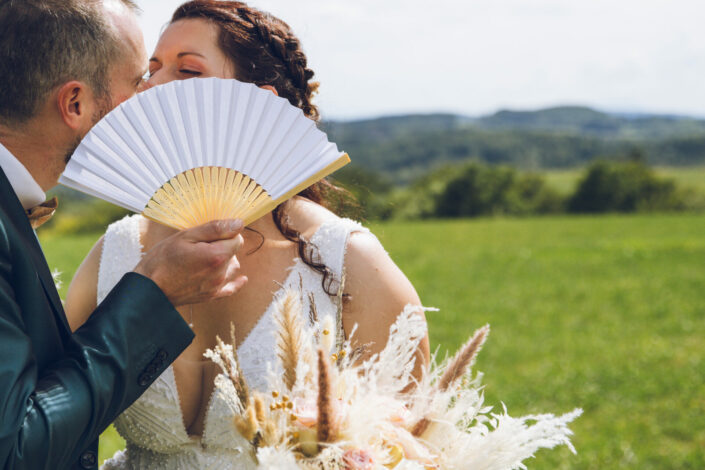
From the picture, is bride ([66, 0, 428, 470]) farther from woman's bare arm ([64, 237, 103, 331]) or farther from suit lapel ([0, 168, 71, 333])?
suit lapel ([0, 168, 71, 333])

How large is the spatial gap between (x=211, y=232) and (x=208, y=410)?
680 millimetres

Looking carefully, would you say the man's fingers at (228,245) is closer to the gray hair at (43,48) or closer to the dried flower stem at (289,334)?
the dried flower stem at (289,334)

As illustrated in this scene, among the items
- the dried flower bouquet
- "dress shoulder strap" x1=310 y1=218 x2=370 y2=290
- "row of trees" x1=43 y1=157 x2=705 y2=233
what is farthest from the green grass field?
"row of trees" x1=43 y1=157 x2=705 y2=233

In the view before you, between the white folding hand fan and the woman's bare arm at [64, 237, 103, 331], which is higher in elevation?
the white folding hand fan

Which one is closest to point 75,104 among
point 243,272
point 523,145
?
point 243,272

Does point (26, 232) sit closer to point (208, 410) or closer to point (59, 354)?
point (59, 354)

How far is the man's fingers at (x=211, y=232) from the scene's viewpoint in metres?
1.50

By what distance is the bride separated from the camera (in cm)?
197

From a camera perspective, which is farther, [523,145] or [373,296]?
[523,145]

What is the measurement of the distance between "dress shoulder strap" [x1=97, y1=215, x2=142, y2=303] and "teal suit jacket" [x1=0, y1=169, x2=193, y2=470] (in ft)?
1.96

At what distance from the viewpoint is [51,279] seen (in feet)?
5.00

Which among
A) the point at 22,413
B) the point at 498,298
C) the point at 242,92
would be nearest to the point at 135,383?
the point at 22,413

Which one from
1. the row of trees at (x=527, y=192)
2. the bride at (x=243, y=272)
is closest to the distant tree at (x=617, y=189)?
the row of trees at (x=527, y=192)

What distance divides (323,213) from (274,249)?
0.75ft
